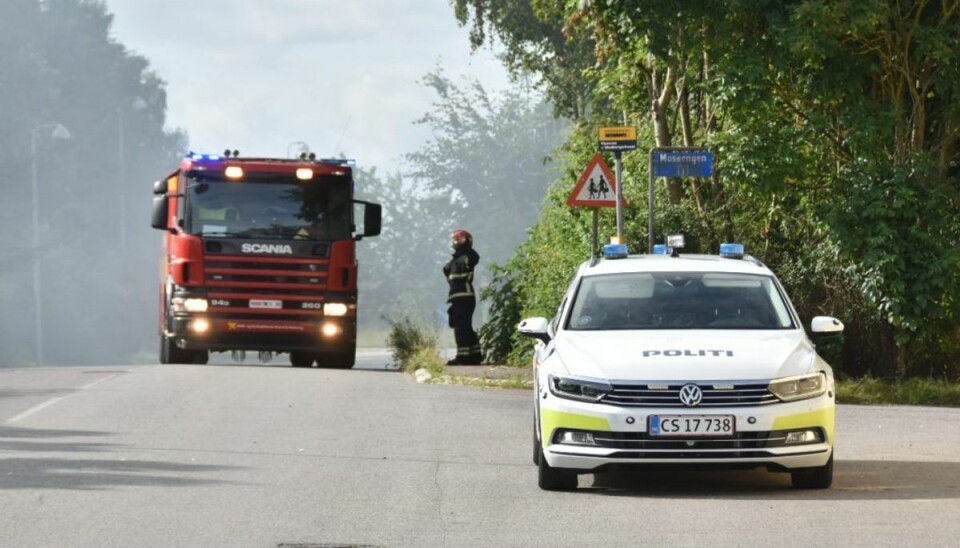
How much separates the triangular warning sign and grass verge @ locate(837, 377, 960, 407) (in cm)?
342

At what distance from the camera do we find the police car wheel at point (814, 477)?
1270 centimetres

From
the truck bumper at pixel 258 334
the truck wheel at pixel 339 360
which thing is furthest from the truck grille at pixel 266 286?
the truck wheel at pixel 339 360

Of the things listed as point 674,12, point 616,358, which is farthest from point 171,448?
point 674,12

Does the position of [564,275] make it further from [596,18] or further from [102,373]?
[102,373]

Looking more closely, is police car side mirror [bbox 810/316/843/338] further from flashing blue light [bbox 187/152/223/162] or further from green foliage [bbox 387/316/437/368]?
green foliage [bbox 387/316/437/368]

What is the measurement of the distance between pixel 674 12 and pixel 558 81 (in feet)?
62.9

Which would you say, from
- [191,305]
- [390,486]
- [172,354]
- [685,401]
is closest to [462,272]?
[191,305]

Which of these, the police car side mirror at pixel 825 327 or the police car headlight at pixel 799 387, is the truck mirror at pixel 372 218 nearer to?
the police car side mirror at pixel 825 327

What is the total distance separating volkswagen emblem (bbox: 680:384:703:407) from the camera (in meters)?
12.2

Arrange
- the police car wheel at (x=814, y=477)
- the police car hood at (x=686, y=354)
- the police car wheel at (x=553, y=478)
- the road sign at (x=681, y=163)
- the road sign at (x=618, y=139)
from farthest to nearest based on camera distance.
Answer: the road sign at (x=681, y=163) < the road sign at (x=618, y=139) < the police car wheel at (x=553, y=478) < the police car wheel at (x=814, y=477) < the police car hood at (x=686, y=354)

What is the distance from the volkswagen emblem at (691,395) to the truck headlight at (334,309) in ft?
57.4

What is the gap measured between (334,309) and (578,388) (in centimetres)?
1717

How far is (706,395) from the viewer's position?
12.2 meters

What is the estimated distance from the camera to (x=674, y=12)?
79.6 ft
